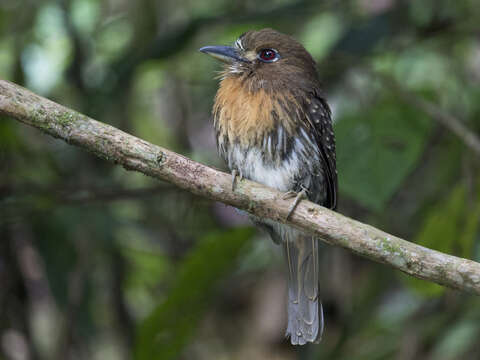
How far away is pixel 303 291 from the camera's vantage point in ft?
8.88

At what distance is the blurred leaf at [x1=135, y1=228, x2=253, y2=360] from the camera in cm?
261

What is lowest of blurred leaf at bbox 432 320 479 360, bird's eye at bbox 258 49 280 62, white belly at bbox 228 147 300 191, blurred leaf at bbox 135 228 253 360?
blurred leaf at bbox 135 228 253 360

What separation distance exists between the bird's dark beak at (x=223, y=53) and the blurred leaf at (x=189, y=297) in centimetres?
66

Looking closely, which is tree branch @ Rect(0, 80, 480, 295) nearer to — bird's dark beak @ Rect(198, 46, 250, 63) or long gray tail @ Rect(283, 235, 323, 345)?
long gray tail @ Rect(283, 235, 323, 345)

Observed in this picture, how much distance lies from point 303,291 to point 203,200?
804 mm

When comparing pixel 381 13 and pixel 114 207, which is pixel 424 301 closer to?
pixel 381 13

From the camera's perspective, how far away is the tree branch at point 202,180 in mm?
1698

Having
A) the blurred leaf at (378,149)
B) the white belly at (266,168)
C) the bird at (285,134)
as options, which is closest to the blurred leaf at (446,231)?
the blurred leaf at (378,149)

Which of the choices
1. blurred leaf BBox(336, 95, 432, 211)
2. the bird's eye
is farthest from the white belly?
the bird's eye

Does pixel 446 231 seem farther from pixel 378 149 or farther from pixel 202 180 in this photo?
pixel 202 180

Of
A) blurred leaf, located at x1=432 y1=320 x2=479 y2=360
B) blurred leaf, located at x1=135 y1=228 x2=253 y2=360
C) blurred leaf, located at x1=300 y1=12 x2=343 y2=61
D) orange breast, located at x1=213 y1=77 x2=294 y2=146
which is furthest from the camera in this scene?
blurred leaf, located at x1=300 y1=12 x2=343 y2=61

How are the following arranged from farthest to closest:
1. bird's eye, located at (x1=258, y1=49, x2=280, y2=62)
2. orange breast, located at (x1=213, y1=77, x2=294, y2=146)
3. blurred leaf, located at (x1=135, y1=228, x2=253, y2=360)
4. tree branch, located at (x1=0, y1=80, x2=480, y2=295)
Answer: bird's eye, located at (x1=258, y1=49, x2=280, y2=62), blurred leaf, located at (x1=135, y1=228, x2=253, y2=360), orange breast, located at (x1=213, y1=77, x2=294, y2=146), tree branch, located at (x1=0, y1=80, x2=480, y2=295)

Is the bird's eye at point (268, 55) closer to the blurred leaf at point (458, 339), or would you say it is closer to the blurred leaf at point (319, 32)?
the blurred leaf at point (319, 32)

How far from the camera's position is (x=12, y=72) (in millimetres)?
3219
